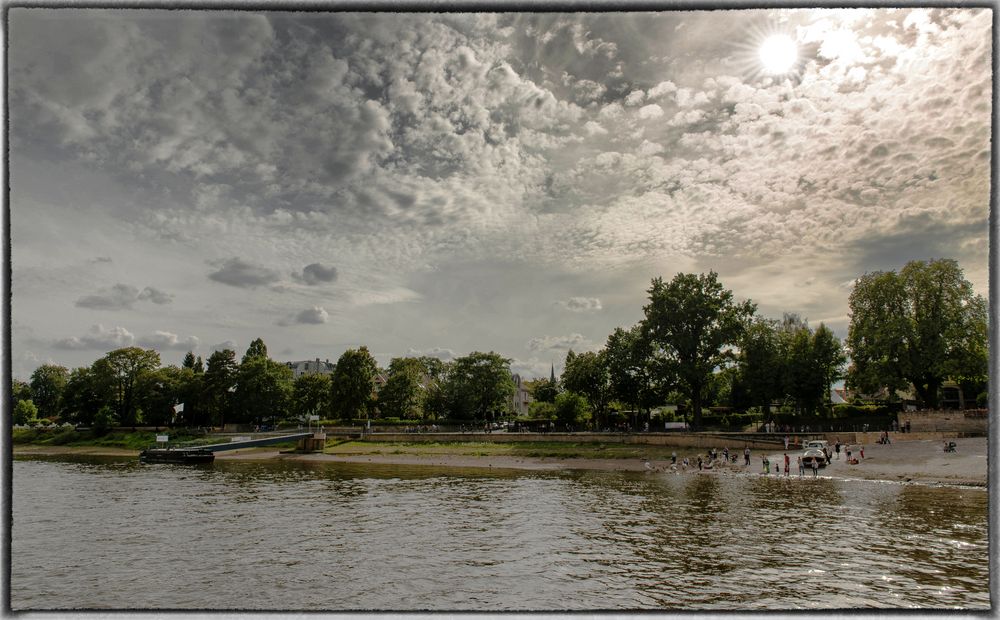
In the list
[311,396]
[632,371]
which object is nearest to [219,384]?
[311,396]

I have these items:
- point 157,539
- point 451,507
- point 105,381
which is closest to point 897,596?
point 451,507

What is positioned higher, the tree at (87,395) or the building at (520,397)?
the tree at (87,395)

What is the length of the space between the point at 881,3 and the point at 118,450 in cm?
7438

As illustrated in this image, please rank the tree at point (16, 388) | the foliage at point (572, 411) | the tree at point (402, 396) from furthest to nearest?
1. the tree at point (402, 396)
2. the foliage at point (572, 411)
3. the tree at point (16, 388)

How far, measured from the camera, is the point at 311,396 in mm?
74938

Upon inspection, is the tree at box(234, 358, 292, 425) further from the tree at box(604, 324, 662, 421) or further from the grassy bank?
the tree at box(604, 324, 662, 421)

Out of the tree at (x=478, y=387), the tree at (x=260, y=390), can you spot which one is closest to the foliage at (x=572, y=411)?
the tree at (x=478, y=387)

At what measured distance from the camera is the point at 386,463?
4472 cm

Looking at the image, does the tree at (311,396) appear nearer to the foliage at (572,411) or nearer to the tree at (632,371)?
the foliage at (572,411)

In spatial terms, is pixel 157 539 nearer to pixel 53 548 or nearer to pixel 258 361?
pixel 53 548

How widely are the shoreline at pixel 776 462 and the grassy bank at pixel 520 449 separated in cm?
76

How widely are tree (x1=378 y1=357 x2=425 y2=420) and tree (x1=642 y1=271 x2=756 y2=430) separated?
106 ft

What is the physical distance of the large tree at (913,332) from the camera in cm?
4216

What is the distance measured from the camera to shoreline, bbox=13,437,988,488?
28516 millimetres
